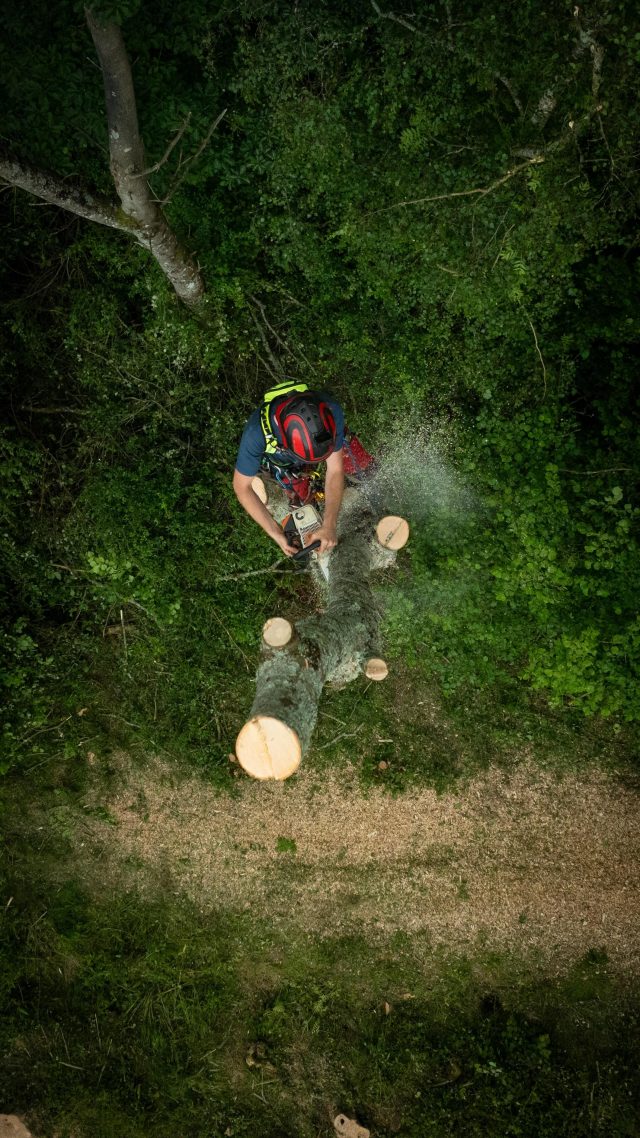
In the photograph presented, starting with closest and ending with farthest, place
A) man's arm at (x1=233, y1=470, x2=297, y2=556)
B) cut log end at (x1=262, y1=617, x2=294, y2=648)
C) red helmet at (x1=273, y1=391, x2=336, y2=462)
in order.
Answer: cut log end at (x1=262, y1=617, x2=294, y2=648)
red helmet at (x1=273, y1=391, x2=336, y2=462)
man's arm at (x1=233, y1=470, x2=297, y2=556)

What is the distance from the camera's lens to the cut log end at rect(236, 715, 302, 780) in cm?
376

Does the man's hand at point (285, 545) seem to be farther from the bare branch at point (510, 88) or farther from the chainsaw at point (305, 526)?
the bare branch at point (510, 88)

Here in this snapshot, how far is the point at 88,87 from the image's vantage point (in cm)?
474

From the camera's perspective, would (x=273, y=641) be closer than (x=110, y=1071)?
Yes

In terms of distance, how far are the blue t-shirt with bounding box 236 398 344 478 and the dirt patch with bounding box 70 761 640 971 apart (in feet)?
10.4

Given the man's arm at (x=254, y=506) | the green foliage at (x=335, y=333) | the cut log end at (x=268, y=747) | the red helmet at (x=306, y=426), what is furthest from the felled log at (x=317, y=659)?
the red helmet at (x=306, y=426)

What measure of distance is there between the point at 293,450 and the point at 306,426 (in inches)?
9.0

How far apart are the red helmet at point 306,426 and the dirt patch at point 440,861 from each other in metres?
3.38

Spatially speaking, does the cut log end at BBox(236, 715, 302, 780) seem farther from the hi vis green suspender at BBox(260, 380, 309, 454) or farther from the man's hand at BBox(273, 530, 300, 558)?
the hi vis green suspender at BBox(260, 380, 309, 454)

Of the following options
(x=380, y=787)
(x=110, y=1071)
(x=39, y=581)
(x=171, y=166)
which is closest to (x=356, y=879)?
(x=380, y=787)

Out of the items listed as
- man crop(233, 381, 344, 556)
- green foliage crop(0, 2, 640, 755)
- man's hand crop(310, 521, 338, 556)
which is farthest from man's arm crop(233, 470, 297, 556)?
green foliage crop(0, 2, 640, 755)

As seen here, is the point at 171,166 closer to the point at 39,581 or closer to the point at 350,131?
the point at 350,131

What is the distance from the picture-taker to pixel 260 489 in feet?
18.0

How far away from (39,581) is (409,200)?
482 centimetres
